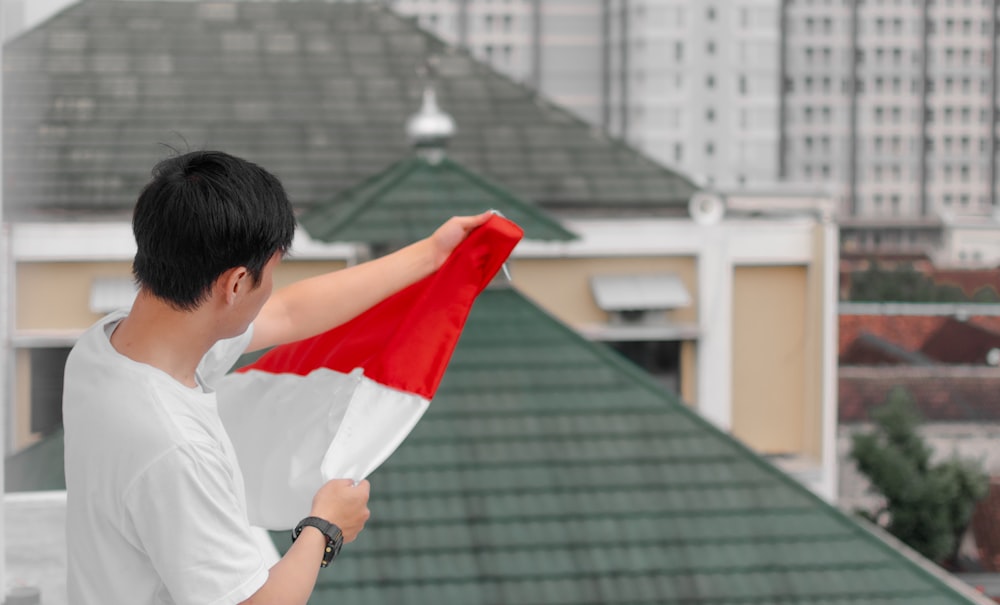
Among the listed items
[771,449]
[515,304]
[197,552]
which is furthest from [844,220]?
[197,552]

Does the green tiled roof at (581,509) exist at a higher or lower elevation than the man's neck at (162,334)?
lower

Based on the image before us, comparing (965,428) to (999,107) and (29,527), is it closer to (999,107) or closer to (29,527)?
(29,527)

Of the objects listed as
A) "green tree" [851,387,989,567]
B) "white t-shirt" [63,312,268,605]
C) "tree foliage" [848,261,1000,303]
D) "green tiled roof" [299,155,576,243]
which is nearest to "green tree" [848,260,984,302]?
"tree foliage" [848,261,1000,303]

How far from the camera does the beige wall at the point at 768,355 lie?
11.0m

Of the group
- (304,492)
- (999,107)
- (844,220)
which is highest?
(304,492)

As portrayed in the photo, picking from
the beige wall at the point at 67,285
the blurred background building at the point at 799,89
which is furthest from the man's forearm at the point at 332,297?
the blurred background building at the point at 799,89

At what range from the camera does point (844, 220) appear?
67812mm

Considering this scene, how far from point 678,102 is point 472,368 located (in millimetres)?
57980

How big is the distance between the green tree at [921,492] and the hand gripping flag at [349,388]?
72.4ft

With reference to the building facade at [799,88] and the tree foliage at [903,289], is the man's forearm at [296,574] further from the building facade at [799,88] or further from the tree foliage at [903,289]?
the building facade at [799,88]

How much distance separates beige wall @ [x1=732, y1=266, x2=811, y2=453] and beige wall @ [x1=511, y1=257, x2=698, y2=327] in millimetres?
394

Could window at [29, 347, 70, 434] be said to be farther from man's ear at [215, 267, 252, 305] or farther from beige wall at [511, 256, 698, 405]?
beige wall at [511, 256, 698, 405]

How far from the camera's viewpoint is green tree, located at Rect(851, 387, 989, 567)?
23172 millimetres

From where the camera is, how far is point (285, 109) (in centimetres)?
1138
